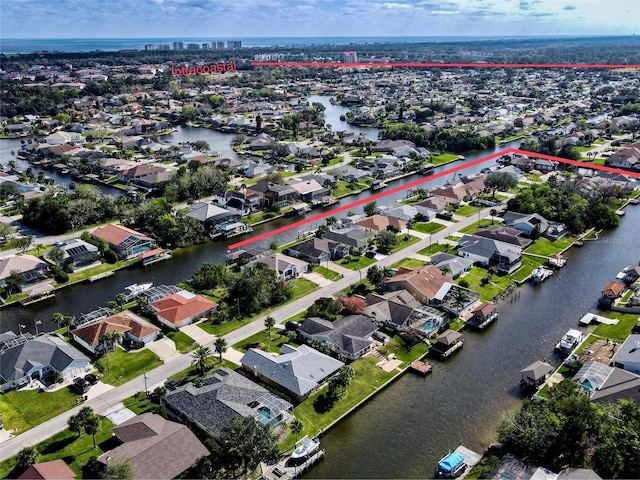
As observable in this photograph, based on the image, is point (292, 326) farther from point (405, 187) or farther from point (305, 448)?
point (405, 187)

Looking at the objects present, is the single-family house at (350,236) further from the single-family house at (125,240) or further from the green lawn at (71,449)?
the green lawn at (71,449)

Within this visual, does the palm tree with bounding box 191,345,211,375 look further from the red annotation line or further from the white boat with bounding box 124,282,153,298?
the red annotation line

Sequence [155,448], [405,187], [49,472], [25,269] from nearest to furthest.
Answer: [49,472] → [155,448] → [25,269] → [405,187]

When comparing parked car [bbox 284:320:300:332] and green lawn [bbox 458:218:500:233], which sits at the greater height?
green lawn [bbox 458:218:500:233]

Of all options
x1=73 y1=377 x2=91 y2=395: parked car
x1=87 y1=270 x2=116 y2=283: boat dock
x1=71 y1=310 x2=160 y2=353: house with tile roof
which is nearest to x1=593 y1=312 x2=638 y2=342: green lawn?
x1=71 y1=310 x2=160 y2=353: house with tile roof

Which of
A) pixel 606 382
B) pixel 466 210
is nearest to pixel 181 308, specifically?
pixel 606 382
